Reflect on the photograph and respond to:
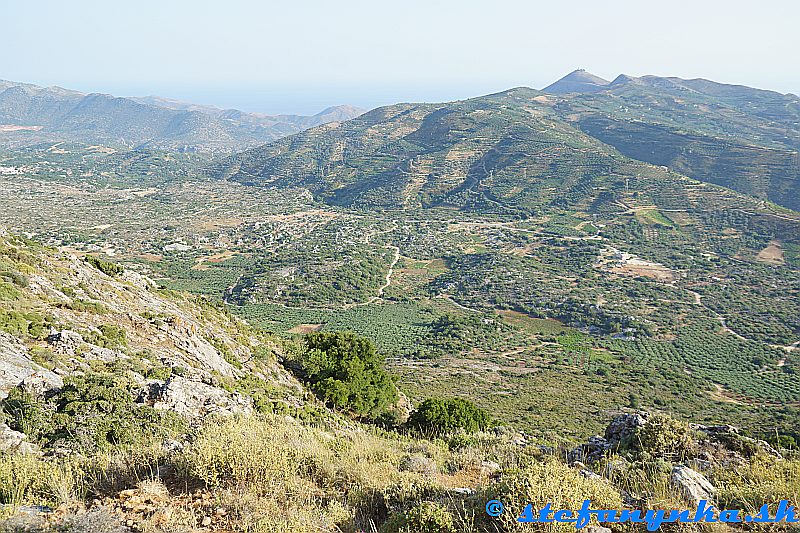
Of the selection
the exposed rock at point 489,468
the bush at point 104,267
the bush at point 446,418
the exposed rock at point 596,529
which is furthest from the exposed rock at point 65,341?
the bush at point 104,267

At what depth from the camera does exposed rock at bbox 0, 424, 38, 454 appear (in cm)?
650

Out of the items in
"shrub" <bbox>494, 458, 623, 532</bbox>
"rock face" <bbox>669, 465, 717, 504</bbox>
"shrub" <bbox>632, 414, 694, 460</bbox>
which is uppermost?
"shrub" <bbox>494, 458, 623, 532</bbox>

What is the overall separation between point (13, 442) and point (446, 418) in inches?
357

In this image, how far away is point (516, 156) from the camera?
391ft

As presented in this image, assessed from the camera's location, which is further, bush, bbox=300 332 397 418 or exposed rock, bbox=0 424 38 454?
bush, bbox=300 332 397 418

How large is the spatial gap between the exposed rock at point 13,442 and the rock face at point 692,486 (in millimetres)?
8204

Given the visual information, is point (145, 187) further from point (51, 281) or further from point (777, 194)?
point (777, 194)

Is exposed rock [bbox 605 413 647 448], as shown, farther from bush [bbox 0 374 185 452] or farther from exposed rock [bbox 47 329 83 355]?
exposed rock [bbox 47 329 83 355]

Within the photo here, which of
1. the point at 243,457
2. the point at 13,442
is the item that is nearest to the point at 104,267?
the point at 13,442

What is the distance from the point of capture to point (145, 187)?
132375 mm

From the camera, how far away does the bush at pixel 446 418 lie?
40.8 feet

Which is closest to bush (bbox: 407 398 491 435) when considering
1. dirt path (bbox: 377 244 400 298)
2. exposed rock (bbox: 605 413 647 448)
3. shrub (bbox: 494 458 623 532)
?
exposed rock (bbox: 605 413 647 448)

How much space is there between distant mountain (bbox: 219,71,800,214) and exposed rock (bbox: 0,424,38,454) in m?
98.9

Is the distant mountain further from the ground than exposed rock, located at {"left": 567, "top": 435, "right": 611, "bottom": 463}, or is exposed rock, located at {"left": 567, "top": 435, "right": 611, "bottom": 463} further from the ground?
the distant mountain
